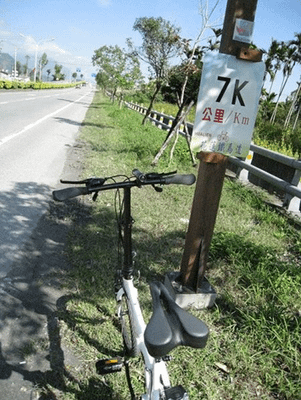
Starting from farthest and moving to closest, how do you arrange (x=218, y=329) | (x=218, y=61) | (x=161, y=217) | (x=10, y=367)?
(x=161, y=217)
(x=218, y=329)
(x=218, y=61)
(x=10, y=367)

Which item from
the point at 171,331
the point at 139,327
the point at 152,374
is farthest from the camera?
the point at 139,327

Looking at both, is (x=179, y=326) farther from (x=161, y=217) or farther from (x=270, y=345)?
(x=161, y=217)

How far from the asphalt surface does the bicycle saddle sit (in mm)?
1329

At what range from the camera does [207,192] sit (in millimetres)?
2891

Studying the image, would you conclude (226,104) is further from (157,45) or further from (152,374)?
(157,45)

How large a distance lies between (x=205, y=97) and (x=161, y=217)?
2.86m

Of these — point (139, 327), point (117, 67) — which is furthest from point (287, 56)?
point (139, 327)

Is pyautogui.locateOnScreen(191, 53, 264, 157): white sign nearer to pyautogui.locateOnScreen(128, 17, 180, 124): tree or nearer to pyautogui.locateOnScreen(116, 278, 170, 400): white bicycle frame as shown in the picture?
pyautogui.locateOnScreen(116, 278, 170, 400): white bicycle frame

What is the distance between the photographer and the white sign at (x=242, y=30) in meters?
2.60

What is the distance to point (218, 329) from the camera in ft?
9.68

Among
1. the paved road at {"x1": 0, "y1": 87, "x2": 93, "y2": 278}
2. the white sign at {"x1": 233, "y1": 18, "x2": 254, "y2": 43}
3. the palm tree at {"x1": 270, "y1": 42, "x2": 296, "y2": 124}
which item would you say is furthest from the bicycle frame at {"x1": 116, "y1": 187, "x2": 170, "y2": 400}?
the palm tree at {"x1": 270, "y1": 42, "x2": 296, "y2": 124}

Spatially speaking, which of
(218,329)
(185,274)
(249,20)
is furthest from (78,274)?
(249,20)

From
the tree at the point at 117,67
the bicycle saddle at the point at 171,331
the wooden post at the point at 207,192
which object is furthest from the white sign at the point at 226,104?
the tree at the point at 117,67

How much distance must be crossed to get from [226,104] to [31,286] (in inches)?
96.9
